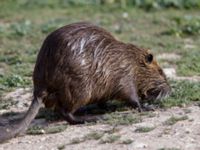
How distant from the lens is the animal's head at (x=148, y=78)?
739 centimetres

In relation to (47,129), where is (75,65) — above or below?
above

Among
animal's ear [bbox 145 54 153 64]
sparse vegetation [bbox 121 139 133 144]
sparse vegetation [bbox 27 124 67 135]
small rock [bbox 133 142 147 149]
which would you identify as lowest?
sparse vegetation [bbox 27 124 67 135]

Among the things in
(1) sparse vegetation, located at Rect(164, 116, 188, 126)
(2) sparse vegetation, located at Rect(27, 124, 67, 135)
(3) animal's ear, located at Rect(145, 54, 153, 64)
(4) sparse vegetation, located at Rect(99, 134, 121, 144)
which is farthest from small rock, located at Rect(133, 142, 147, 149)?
(3) animal's ear, located at Rect(145, 54, 153, 64)

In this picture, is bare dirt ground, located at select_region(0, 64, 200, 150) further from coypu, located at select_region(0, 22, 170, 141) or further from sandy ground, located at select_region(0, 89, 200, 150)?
coypu, located at select_region(0, 22, 170, 141)

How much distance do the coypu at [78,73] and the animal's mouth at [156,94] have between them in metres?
0.25

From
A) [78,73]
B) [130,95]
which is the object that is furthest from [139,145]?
[130,95]

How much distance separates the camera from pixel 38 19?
39.3ft

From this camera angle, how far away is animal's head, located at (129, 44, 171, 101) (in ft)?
24.3

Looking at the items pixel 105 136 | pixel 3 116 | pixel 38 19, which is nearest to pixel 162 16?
pixel 38 19

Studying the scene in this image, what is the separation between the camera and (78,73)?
6695 millimetres

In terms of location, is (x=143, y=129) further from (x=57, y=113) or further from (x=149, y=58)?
(x=149, y=58)

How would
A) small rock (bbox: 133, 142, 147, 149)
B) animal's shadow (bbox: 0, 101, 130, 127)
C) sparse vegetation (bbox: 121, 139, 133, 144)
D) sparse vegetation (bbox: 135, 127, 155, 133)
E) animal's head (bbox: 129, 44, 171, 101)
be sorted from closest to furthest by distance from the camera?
small rock (bbox: 133, 142, 147, 149)
sparse vegetation (bbox: 121, 139, 133, 144)
sparse vegetation (bbox: 135, 127, 155, 133)
animal's shadow (bbox: 0, 101, 130, 127)
animal's head (bbox: 129, 44, 171, 101)

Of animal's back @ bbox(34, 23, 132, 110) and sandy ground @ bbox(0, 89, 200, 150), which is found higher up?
animal's back @ bbox(34, 23, 132, 110)

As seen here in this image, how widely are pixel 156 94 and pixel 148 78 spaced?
0.57 feet
